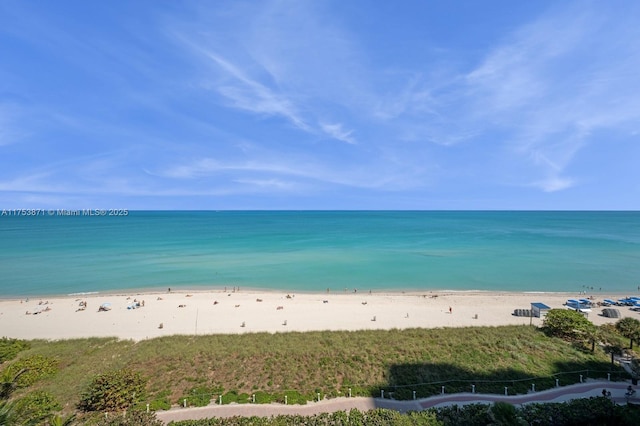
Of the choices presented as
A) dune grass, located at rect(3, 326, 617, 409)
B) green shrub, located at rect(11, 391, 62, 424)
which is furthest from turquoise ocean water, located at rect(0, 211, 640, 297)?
green shrub, located at rect(11, 391, 62, 424)

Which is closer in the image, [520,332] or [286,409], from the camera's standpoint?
[286,409]

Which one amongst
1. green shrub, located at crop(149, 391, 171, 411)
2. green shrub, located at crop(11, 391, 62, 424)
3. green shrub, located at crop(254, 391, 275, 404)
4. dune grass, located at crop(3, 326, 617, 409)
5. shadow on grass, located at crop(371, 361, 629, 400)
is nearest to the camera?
green shrub, located at crop(11, 391, 62, 424)

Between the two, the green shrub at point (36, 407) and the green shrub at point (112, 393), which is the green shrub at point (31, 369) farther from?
the green shrub at point (112, 393)

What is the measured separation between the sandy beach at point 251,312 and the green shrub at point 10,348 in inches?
150

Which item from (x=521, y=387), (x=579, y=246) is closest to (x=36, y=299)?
(x=521, y=387)

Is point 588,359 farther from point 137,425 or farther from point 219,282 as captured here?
point 219,282

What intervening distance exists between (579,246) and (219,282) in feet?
313

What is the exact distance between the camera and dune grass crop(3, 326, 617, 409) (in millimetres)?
15766

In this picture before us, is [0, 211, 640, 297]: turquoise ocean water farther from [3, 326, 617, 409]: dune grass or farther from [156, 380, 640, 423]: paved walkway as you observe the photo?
[156, 380, 640, 423]: paved walkway

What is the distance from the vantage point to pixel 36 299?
38.6m

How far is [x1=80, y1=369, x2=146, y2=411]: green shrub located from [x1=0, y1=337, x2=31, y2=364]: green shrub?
9394 mm

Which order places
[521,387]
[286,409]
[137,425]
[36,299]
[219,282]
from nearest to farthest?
[137,425] → [286,409] → [521,387] → [36,299] → [219,282]

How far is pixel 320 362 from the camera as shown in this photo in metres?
18.1

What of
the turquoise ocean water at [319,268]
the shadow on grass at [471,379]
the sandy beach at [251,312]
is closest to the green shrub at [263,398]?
the shadow on grass at [471,379]
